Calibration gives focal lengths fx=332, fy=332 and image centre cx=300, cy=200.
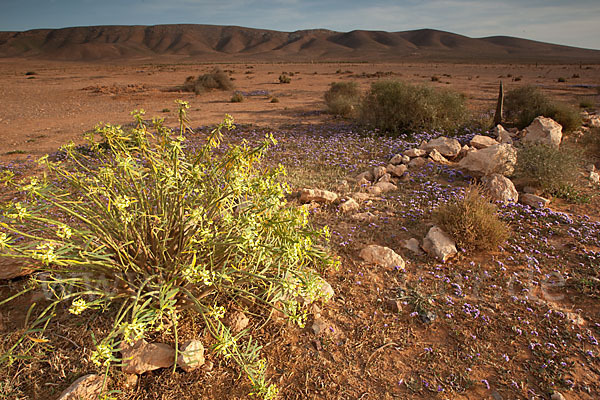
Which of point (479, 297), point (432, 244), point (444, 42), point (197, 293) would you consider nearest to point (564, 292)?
point (479, 297)

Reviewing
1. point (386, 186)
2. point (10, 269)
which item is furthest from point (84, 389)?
point (386, 186)

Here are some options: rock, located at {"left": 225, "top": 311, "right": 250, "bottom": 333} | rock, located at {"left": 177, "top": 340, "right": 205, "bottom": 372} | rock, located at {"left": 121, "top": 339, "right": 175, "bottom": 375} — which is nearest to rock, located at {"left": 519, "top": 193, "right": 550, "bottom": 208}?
rock, located at {"left": 225, "top": 311, "right": 250, "bottom": 333}

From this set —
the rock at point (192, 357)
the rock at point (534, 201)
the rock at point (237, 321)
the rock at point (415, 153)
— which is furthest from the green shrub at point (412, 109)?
the rock at point (192, 357)

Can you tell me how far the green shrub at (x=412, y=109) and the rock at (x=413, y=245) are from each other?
579 cm

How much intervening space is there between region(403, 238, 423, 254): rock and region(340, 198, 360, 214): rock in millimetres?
990

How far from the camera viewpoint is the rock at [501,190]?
4906mm

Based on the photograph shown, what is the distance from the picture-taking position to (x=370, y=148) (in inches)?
311

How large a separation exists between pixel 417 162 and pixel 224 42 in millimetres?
163664

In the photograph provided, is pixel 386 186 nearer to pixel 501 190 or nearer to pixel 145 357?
pixel 501 190

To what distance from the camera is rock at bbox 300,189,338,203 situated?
191 inches

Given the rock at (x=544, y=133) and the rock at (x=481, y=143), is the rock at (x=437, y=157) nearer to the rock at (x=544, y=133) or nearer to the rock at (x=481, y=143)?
the rock at (x=481, y=143)

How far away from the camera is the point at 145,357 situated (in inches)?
87.3

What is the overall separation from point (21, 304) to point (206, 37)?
577 ft

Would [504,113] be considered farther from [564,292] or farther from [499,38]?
[499,38]
